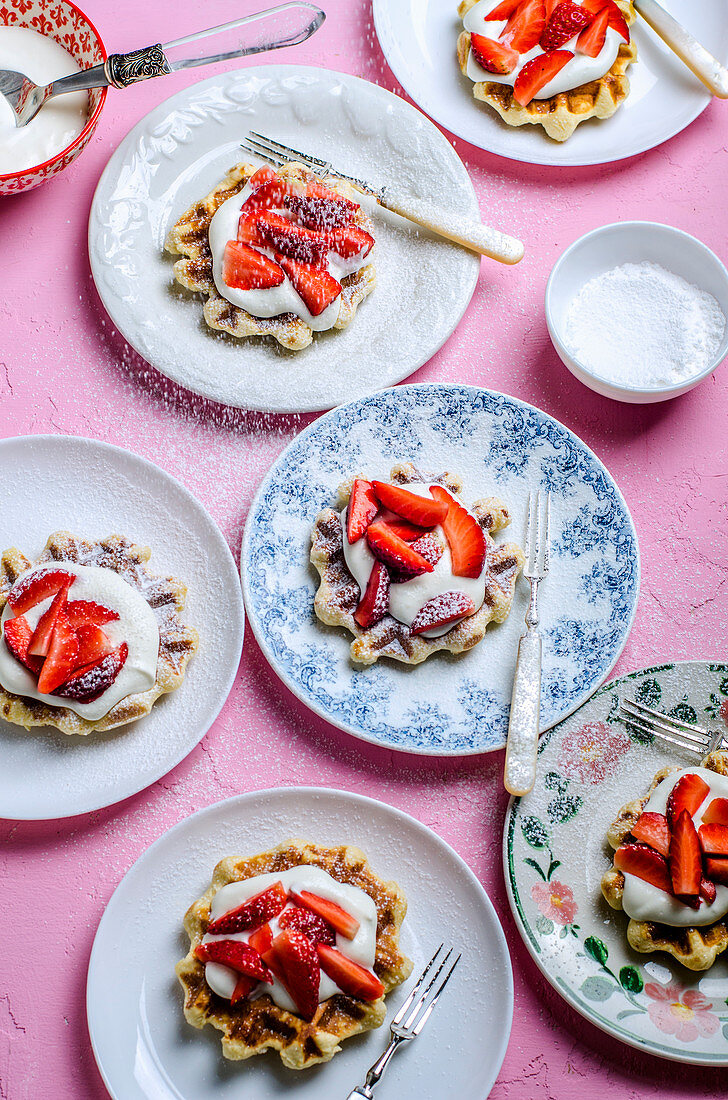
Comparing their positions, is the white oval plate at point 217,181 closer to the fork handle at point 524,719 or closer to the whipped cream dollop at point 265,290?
the whipped cream dollop at point 265,290

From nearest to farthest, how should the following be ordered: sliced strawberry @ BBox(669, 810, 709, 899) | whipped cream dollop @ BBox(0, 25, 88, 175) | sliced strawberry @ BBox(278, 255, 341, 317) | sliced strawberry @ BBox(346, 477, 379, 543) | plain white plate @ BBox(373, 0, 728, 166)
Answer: sliced strawberry @ BBox(669, 810, 709, 899), sliced strawberry @ BBox(346, 477, 379, 543), sliced strawberry @ BBox(278, 255, 341, 317), whipped cream dollop @ BBox(0, 25, 88, 175), plain white plate @ BBox(373, 0, 728, 166)

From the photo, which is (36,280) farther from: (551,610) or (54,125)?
(551,610)

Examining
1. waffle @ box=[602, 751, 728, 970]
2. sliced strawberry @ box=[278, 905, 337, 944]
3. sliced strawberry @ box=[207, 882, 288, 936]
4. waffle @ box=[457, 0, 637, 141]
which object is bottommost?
waffle @ box=[602, 751, 728, 970]

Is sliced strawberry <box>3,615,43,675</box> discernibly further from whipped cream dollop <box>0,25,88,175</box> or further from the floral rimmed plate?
whipped cream dollop <box>0,25,88,175</box>

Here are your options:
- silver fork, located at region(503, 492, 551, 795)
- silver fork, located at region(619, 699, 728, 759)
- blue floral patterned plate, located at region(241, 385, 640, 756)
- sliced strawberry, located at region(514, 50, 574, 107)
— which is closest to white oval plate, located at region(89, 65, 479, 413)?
blue floral patterned plate, located at region(241, 385, 640, 756)

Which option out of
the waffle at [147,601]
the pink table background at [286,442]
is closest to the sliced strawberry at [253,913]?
the pink table background at [286,442]

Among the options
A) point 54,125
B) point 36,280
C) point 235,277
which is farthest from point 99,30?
point 235,277

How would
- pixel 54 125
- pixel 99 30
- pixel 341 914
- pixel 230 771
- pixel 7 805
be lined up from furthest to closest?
pixel 99 30 → pixel 54 125 → pixel 230 771 → pixel 7 805 → pixel 341 914
